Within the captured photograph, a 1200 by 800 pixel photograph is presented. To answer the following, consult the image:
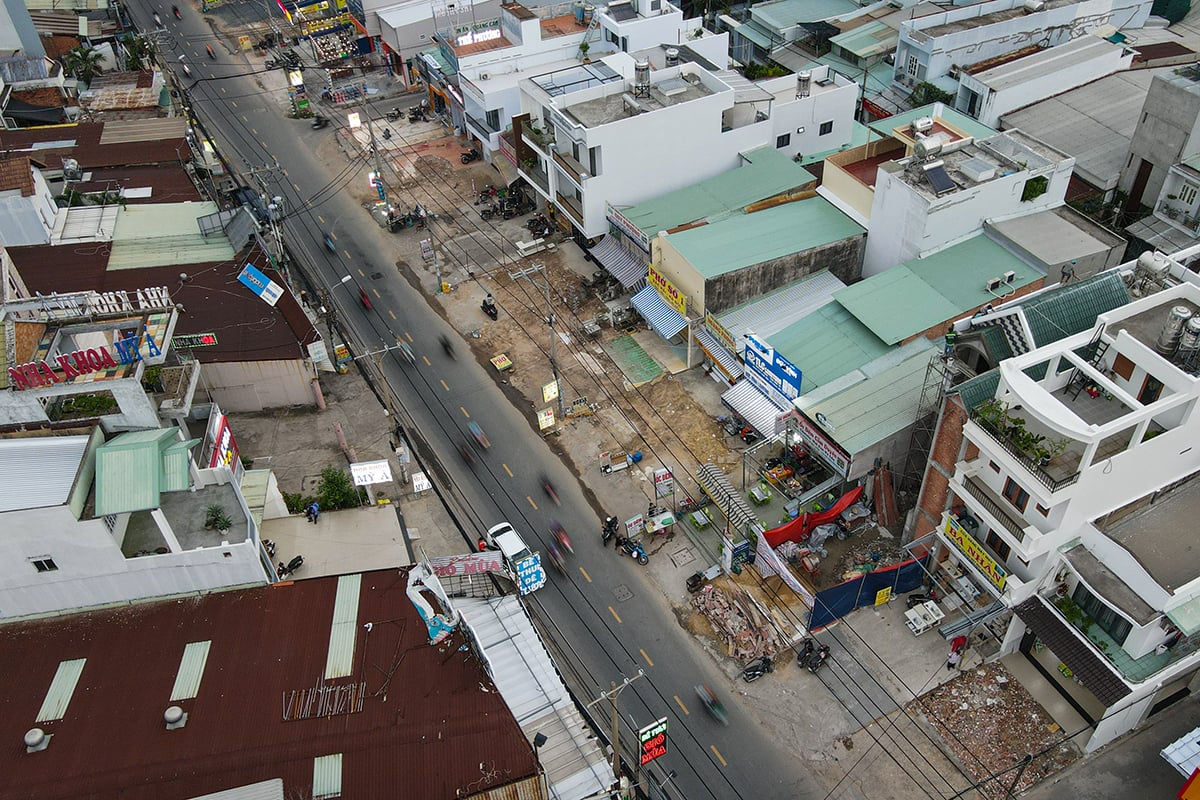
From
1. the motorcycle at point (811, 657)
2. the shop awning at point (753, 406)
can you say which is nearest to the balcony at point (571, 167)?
the shop awning at point (753, 406)

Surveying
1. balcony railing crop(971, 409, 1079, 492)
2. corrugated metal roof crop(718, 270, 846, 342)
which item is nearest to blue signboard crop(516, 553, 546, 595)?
corrugated metal roof crop(718, 270, 846, 342)

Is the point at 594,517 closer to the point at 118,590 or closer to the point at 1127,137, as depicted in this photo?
the point at 118,590

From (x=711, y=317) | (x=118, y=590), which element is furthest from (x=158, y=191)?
(x=711, y=317)

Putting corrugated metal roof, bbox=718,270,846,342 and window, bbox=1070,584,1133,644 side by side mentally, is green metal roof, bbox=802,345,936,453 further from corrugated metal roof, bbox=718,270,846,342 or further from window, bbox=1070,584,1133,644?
window, bbox=1070,584,1133,644

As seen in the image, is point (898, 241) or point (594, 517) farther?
point (898, 241)

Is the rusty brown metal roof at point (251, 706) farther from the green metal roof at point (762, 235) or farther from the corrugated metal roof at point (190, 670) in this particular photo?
the green metal roof at point (762, 235)
